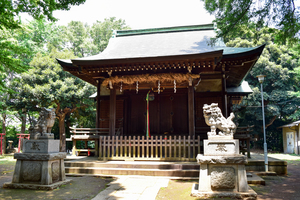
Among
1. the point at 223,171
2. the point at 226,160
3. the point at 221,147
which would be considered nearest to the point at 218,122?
the point at 221,147

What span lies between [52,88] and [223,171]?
15.3 metres

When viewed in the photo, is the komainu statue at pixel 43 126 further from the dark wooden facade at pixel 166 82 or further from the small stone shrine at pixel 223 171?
the small stone shrine at pixel 223 171

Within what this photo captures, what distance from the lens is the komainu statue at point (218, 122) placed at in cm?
519

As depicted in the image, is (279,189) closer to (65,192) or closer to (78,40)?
(65,192)

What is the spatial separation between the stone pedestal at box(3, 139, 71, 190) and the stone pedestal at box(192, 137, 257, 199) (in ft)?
12.1

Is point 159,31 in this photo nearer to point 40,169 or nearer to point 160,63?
point 160,63

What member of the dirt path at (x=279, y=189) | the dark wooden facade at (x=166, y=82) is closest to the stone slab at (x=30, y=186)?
the dark wooden facade at (x=166, y=82)

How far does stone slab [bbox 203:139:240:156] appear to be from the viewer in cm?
505

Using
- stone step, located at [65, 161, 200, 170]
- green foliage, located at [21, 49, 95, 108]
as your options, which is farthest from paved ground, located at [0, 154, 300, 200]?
green foliage, located at [21, 49, 95, 108]

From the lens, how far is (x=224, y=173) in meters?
4.93

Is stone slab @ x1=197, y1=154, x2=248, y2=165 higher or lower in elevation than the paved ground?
higher

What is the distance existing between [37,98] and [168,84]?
37.8 feet

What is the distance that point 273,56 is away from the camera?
2353 cm

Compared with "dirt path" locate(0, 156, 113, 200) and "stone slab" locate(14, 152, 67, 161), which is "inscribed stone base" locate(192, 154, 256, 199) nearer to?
"dirt path" locate(0, 156, 113, 200)
